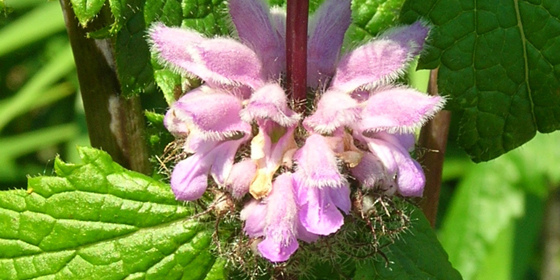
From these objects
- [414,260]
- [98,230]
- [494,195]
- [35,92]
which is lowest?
[494,195]

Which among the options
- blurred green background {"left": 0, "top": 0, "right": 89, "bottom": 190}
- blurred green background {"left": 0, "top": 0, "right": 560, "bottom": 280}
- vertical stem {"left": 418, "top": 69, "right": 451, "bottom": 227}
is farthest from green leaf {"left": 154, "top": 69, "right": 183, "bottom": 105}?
blurred green background {"left": 0, "top": 0, "right": 560, "bottom": 280}

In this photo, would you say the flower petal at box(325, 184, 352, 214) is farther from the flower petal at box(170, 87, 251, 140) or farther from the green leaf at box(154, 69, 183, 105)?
the green leaf at box(154, 69, 183, 105)

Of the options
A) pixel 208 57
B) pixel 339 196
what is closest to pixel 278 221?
pixel 339 196

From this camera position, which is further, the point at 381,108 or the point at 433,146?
the point at 433,146

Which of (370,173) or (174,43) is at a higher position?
(174,43)

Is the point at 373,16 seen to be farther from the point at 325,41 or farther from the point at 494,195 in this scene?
the point at 494,195

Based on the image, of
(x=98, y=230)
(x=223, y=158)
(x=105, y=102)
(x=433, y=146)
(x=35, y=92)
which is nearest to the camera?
(x=223, y=158)

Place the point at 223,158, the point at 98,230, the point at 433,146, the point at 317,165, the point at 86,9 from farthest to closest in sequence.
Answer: the point at 433,146 < the point at 98,230 < the point at 86,9 < the point at 223,158 < the point at 317,165
